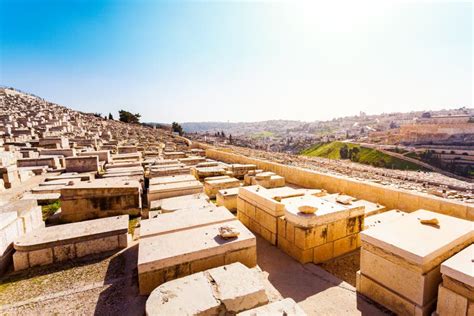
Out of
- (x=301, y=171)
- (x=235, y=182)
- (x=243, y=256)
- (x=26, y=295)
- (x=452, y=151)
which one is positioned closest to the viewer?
(x=26, y=295)

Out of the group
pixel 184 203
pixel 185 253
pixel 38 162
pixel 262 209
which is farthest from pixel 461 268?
pixel 38 162

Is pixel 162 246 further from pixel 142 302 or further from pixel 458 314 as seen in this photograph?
pixel 458 314

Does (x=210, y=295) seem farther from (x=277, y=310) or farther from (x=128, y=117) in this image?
(x=128, y=117)

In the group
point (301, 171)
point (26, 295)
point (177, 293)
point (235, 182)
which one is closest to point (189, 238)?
point (177, 293)

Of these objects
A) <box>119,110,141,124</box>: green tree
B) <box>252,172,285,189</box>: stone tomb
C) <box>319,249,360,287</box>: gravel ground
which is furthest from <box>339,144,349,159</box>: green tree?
<box>319,249,360,287</box>: gravel ground

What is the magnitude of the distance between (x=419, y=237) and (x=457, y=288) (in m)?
0.77

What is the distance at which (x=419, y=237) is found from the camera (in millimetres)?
3361

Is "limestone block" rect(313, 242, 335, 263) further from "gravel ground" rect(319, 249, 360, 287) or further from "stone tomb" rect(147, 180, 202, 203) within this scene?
"stone tomb" rect(147, 180, 202, 203)

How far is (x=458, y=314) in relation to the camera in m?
2.66

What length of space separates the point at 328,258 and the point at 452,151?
107 m

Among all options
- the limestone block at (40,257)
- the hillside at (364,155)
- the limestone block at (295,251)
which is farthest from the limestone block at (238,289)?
the hillside at (364,155)

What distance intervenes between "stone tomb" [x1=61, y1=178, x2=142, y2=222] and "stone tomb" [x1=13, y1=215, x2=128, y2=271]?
1.40m

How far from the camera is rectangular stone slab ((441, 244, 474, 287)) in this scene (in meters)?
2.55

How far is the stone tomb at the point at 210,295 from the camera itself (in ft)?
7.78
